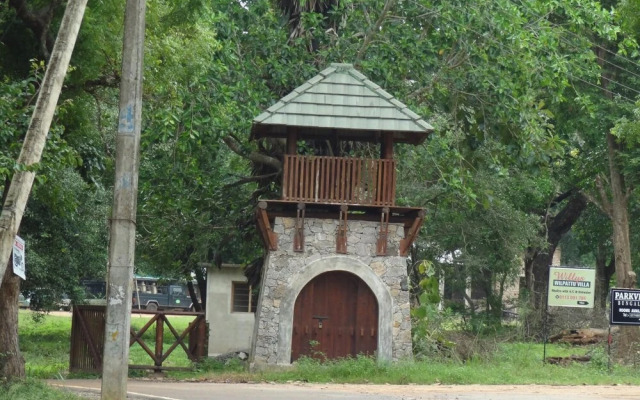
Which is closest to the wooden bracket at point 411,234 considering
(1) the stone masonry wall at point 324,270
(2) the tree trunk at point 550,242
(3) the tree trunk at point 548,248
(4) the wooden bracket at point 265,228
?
(1) the stone masonry wall at point 324,270

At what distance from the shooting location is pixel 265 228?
82.4 ft

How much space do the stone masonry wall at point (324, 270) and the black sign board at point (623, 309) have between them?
4793mm

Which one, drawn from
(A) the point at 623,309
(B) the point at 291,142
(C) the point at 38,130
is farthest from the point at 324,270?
(C) the point at 38,130

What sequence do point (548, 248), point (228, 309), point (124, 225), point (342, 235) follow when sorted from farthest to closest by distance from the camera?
point (548, 248) < point (228, 309) < point (342, 235) < point (124, 225)

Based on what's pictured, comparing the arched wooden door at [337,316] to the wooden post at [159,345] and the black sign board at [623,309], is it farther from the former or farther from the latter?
the black sign board at [623,309]

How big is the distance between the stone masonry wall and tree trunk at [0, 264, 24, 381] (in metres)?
6.92

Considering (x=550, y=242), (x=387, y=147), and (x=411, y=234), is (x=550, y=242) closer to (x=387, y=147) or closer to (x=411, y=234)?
(x=387, y=147)

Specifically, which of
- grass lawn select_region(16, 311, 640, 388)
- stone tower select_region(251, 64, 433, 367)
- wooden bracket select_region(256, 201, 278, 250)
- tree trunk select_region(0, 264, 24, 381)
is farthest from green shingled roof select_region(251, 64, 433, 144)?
tree trunk select_region(0, 264, 24, 381)

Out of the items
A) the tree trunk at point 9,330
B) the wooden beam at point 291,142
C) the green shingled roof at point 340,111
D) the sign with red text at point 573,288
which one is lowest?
the tree trunk at point 9,330

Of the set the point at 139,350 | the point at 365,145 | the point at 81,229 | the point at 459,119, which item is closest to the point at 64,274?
the point at 81,229

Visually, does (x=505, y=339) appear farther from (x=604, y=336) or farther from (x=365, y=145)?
(x=365, y=145)

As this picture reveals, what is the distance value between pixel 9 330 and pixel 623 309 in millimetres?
13984

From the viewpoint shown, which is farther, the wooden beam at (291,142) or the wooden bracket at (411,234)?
the wooden beam at (291,142)

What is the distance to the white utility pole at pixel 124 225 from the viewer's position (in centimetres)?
1414
